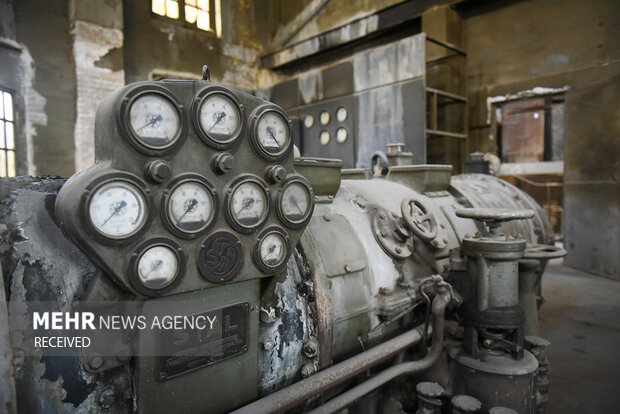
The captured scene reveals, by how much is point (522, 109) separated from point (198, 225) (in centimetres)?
1425

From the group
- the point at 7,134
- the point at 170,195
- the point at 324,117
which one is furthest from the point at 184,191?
the point at 324,117

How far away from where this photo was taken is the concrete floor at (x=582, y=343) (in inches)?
106

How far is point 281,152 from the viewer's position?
5.06 feet

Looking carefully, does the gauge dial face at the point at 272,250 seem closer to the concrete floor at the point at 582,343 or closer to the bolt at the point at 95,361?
the bolt at the point at 95,361

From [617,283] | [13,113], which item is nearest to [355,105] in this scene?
[617,283]

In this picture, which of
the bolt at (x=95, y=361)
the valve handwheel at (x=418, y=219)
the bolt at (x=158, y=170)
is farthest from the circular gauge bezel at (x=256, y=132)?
the valve handwheel at (x=418, y=219)

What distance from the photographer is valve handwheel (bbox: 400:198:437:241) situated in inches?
93.3

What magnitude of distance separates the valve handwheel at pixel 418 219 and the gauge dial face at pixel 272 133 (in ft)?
3.67

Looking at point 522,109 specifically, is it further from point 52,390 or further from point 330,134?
point 52,390

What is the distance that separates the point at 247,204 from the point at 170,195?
0.95 feet

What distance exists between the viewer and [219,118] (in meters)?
1.37

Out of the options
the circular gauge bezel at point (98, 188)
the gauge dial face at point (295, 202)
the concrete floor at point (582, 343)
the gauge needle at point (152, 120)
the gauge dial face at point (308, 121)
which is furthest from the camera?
the gauge dial face at point (308, 121)

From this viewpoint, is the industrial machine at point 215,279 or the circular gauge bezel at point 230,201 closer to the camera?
the industrial machine at point 215,279

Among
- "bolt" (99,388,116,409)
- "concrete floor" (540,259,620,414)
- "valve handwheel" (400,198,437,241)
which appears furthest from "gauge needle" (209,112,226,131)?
"concrete floor" (540,259,620,414)
